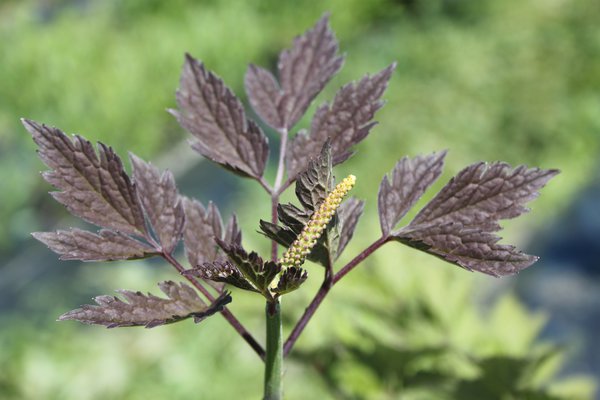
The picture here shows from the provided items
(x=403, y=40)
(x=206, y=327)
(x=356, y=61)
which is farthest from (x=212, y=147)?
(x=403, y=40)

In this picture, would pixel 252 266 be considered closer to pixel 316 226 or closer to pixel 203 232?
pixel 316 226

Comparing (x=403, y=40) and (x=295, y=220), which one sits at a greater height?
(x=403, y=40)

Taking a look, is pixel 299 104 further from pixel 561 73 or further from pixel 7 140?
pixel 561 73

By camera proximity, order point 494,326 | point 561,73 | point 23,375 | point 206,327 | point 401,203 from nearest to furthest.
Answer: point 401,203 < point 494,326 < point 23,375 < point 206,327 < point 561,73

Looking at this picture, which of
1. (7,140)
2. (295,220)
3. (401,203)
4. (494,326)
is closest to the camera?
(295,220)

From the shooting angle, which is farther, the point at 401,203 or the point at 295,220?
the point at 401,203

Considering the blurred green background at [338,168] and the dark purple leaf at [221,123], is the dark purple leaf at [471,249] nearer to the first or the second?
the dark purple leaf at [221,123]
